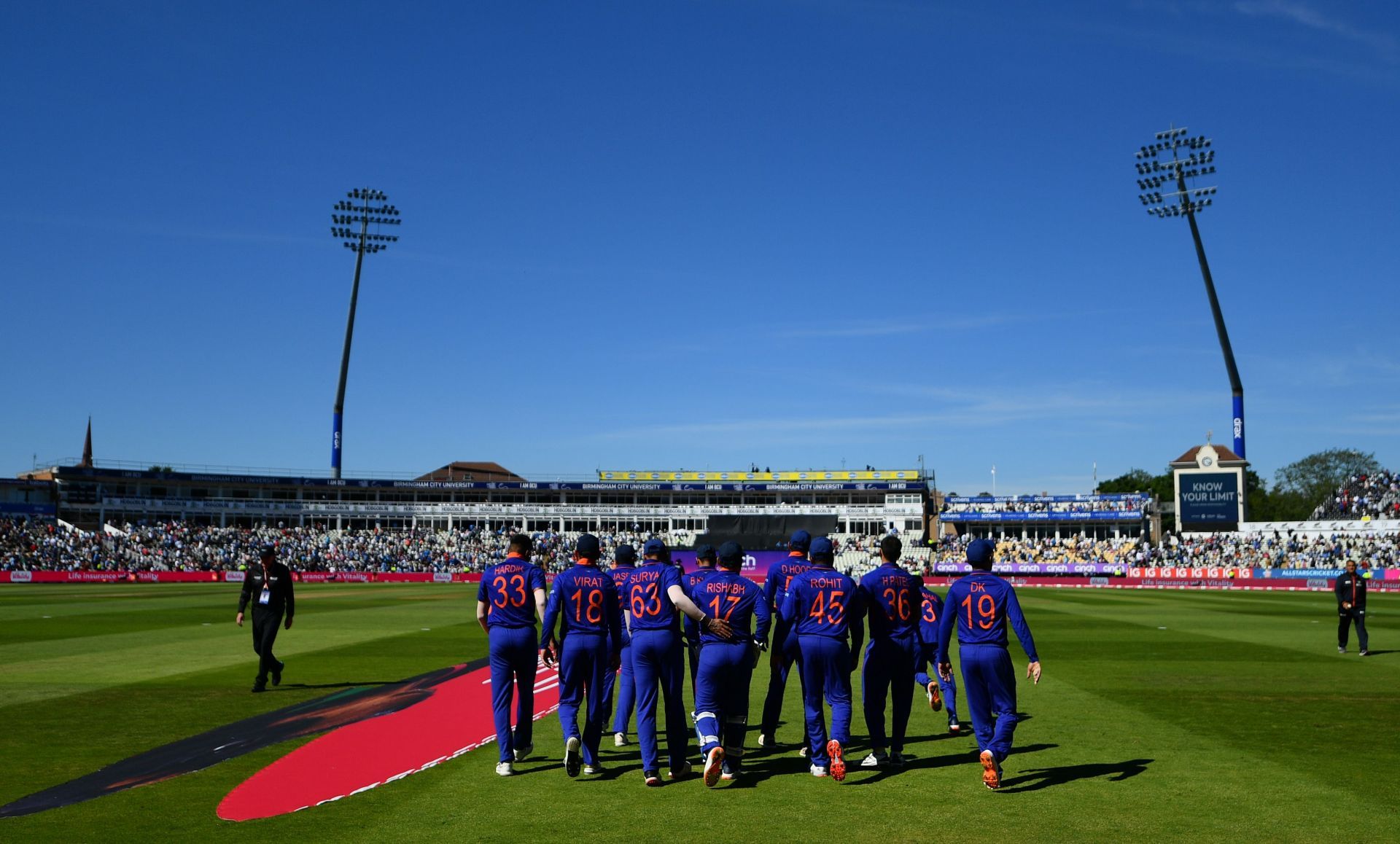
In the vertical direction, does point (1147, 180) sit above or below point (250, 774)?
above

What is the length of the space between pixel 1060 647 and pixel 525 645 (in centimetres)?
1533

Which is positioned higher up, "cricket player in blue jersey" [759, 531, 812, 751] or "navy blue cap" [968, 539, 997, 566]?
"navy blue cap" [968, 539, 997, 566]

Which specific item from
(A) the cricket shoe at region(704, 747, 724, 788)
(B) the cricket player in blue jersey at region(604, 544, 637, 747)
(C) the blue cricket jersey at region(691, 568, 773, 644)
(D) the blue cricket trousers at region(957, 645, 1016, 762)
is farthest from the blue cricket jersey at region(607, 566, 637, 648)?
(D) the blue cricket trousers at region(957, 645, 1016, 762)

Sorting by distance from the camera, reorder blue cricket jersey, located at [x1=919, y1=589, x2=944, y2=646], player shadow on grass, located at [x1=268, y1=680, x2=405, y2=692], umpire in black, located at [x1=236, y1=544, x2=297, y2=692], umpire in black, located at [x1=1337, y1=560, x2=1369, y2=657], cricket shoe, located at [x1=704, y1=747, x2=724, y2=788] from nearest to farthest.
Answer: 1. cricket shoe, located at [x1=704, y1=747, x2=724, y2=788]
2. blue cricket jersey, located at [x1=919, y1=589, x2=944, y2=646]
3. umpire in black, located at [x1=236, y1=544, x2=297, y2=692]
4. player shadow on grass, located at [x1=268, y1=680, x2=405, y2=692]
5. umpire in black, located at [x1=1337, y1=560, x2=1369, y2=657]

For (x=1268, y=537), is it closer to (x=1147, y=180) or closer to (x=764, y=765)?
(x=1147, y=180)

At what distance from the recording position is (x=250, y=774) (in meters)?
9.51

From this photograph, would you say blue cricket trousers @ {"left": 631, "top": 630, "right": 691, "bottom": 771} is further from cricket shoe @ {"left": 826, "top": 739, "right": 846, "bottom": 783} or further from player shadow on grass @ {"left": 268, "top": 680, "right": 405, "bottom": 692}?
player shadow on grass @ {"left": 268, "top": 680, "right": 405, "bottom": 692}

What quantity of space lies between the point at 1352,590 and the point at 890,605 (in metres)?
14.1

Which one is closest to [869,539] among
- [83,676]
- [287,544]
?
[287,544]

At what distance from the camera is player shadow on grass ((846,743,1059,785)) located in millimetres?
9406

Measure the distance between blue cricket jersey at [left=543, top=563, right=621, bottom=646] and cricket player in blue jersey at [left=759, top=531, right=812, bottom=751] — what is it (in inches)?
60.7

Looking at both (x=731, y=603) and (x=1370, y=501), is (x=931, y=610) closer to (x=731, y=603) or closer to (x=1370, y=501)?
(x=731, y=603)

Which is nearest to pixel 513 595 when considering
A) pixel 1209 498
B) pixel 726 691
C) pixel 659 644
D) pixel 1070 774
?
pixel 659 644

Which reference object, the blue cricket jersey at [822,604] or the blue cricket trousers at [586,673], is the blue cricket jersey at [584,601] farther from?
the blue cricket jersey at [822,604]
